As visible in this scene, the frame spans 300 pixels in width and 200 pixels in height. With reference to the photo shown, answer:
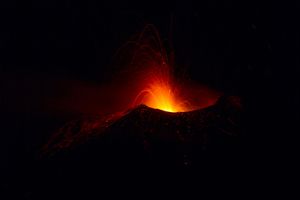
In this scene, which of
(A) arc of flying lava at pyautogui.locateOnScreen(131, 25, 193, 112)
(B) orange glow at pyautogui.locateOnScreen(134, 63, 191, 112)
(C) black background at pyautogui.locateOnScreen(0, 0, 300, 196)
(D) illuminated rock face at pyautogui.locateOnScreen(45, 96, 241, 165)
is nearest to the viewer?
(D) illuminated rock face at pyautogui.locateOnScreen(45, 96, 241, 165)

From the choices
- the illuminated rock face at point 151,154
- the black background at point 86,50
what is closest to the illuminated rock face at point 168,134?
the illuminated rock face at point 151,154

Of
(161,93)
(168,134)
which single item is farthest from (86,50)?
(168,134)

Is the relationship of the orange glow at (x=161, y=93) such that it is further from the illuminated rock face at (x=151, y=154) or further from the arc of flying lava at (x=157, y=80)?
the illuminated rock face at (x=151, y=154)

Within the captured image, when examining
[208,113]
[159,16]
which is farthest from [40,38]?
[208,113]

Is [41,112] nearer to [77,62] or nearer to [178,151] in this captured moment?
[77,62]

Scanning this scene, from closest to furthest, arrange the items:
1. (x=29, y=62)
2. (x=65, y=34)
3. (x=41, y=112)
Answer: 1. (x=41, y=112)
2. (x=29, y=62)
3. (x=65, y=34)

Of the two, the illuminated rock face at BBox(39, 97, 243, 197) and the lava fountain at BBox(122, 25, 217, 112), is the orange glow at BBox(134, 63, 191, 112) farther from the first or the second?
the illuminated rock face at BBox(39, 97, 243, 197)

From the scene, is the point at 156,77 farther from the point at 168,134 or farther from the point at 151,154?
the point at 151,154

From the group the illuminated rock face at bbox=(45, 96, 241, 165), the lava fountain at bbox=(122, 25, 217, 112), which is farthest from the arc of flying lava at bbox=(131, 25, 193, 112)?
the illuminated rock face at bbox=(45, 96, 241, 165)
